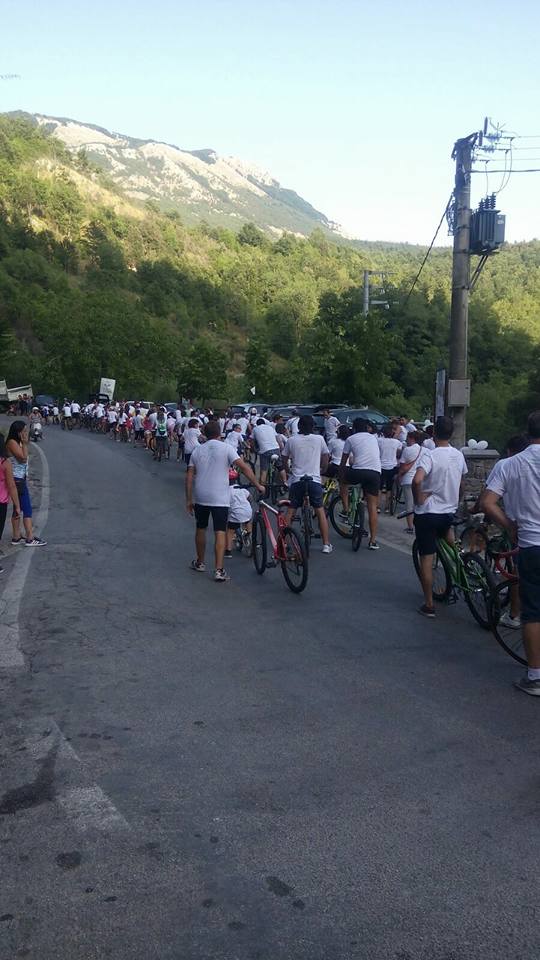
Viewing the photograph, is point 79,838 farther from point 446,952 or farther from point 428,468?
point 428,468

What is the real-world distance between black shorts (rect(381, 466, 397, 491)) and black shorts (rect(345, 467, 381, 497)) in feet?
11.8

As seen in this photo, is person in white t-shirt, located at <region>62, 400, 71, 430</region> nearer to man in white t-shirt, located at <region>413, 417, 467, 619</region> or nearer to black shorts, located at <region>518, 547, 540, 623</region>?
man in white t-shirt, located at <region>413, 417, 467, 619</region>

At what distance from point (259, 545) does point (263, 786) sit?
20.3ft

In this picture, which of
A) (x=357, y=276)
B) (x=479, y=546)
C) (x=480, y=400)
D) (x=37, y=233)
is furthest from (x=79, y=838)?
(x=357, y=276)

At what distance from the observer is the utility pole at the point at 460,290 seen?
Answer: 56.2ft

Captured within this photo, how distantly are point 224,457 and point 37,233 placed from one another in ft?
434

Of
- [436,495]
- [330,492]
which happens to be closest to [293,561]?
[436,495]

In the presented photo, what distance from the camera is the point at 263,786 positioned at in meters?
4.50

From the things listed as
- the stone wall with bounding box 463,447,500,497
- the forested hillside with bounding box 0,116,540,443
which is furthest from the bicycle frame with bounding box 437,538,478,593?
the forested hillside with bounding box 0,116,540,443

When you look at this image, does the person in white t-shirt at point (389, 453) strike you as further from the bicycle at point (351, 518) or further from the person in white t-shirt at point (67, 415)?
the person in white t-shirt at point (67, 415)

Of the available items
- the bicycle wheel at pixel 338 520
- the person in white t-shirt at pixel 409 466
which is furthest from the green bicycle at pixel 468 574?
the person in white t-shirt at pixel 409 466

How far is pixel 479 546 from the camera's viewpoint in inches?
348

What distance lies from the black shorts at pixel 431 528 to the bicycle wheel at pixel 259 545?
2.60m

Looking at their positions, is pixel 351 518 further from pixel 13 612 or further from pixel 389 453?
pixel 13 612
